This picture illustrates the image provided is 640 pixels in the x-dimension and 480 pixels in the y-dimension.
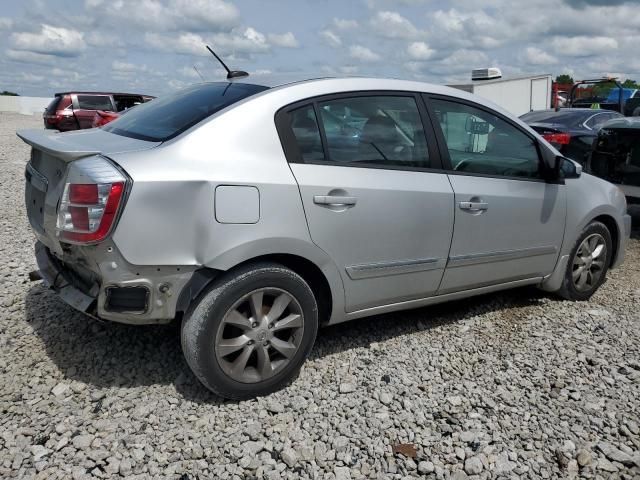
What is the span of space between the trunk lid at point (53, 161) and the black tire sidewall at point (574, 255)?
3.31m

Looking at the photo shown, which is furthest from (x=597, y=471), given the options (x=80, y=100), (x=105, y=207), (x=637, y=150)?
(x=80, y=100)

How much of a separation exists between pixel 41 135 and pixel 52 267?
803 mm

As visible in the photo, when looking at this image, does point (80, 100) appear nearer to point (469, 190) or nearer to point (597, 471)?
point (469, 190)

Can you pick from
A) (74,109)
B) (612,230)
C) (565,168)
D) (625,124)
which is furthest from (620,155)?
(74,109)

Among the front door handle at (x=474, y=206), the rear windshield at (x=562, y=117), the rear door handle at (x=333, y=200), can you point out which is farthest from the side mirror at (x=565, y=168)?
the rear windshield at (x=562, y=117)

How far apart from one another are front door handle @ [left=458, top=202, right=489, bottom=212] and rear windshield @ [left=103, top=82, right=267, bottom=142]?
144cm

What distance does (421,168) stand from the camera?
3715 millimetres

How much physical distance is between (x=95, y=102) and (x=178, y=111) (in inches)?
735

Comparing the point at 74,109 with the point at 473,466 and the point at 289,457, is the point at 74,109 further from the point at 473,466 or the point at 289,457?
the point at 473,466

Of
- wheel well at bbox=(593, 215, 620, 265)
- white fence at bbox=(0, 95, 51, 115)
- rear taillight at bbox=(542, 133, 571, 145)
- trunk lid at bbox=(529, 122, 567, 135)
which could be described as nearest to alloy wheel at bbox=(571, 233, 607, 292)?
wheel well at bbox=(593, 215, 620, 265)

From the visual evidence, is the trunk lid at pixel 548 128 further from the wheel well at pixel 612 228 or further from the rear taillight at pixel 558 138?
the wheel well at pixel 612 228

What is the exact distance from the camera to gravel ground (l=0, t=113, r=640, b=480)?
2.80 m

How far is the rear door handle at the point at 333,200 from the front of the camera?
323 cm

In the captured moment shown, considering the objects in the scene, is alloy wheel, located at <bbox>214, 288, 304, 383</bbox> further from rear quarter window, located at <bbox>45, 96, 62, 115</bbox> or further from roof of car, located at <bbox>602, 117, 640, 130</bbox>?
rear quarter window, located at <bbox>45, 96, 62, 115</bbox>
